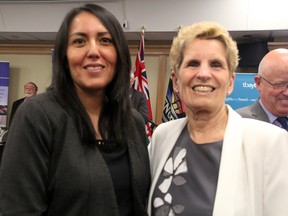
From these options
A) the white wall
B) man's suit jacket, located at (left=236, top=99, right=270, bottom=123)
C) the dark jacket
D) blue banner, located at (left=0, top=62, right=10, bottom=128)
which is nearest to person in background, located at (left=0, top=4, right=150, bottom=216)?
the dark jacket

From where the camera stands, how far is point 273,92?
2.11m

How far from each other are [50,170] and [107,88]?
459 mm

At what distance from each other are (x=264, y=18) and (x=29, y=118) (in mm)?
4204

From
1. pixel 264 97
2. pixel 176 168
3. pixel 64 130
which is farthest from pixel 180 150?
pixel 264 97

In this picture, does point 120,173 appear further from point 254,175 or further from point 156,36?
point 156,36

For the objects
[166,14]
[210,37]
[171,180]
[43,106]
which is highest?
[166,14]

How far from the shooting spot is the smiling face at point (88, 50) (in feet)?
4.10

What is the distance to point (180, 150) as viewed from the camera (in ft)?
4.68

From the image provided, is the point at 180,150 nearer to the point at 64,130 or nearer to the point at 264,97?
the point at 64,130

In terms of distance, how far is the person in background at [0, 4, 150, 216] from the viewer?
1.09 meters

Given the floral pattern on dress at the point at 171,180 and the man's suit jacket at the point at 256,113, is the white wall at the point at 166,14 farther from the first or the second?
the floral pattern on dress at the point at 171,180

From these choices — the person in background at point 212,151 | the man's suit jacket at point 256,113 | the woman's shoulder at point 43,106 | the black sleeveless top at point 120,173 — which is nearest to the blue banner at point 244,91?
the man's suit jacket at point 256,113

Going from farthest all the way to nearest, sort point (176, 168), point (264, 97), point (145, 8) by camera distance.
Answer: point (145, 8), point (264, 97), point (176, 168)

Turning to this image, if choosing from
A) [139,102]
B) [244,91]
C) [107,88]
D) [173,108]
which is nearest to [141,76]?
[173,108]
